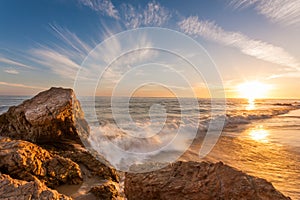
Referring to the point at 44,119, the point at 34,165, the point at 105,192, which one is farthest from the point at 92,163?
the point at 44,119

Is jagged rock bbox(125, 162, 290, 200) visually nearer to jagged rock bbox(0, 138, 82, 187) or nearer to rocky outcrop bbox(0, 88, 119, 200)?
rocky outcrop bbox(0, 88, 119, 200)

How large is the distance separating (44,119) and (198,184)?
4479 millimetres

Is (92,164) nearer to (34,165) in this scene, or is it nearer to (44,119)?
(34,165)

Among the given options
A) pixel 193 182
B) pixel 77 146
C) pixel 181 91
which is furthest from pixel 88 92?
pixel 193 182

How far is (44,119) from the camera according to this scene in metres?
5.48

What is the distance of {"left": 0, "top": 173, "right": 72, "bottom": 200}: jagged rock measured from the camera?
8.24 ft

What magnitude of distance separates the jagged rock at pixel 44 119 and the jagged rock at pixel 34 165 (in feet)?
4.23

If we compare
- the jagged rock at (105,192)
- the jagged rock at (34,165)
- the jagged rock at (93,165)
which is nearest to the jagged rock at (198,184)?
the jagged rock at (105,192)

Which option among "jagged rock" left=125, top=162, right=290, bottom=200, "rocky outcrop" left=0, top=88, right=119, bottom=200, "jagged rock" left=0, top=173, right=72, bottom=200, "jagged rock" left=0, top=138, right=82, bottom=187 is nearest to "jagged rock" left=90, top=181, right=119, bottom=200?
"rocky outcrop" left=0, top=88, right=119, bottom=200

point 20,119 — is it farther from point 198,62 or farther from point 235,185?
point 235,185

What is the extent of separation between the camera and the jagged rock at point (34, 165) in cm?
363

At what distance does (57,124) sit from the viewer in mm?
5730

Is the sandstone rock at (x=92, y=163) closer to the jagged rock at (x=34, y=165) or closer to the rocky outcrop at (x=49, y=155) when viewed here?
the rocky outcrop at (x=49, y=155)

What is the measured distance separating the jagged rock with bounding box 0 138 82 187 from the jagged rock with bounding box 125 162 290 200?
5.89ft
